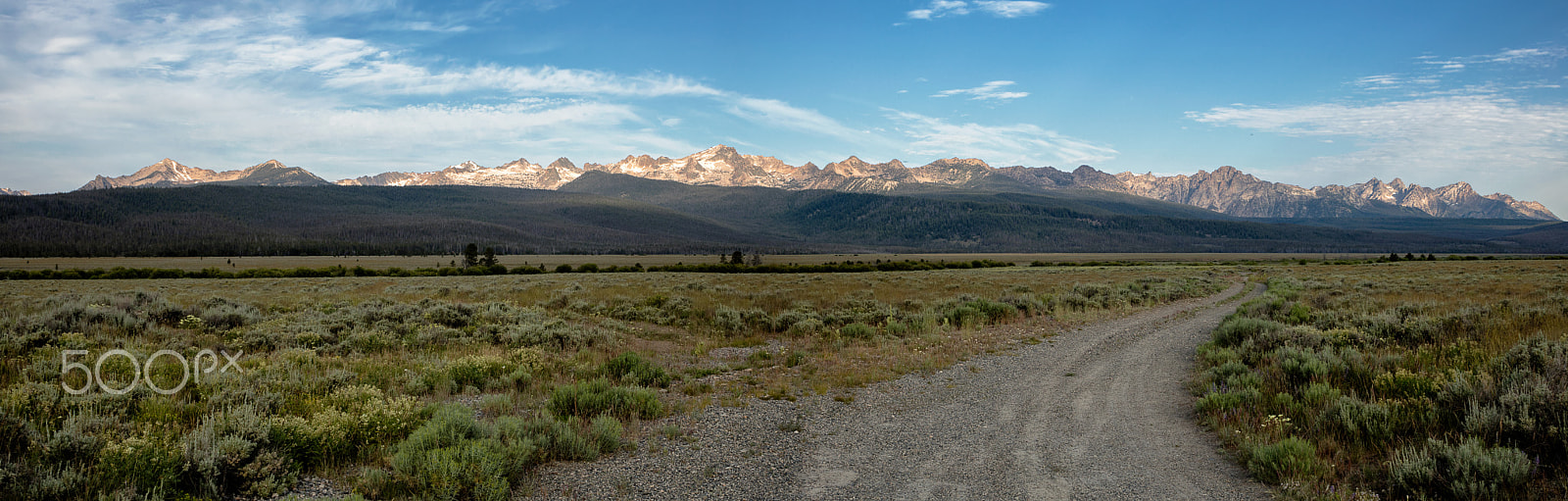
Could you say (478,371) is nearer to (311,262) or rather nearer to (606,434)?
(606,434)

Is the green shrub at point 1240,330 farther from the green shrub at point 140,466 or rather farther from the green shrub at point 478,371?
the green shrub at point 140,466

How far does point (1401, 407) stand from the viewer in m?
7.07

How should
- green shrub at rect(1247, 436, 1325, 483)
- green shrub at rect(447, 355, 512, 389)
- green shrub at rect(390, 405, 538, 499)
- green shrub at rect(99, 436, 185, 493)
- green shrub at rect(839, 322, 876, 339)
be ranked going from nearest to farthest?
green shrub at rect(99, 436, 185, 493) < green shrub at rect(390, 405, 538, 499) < green shrub at rect(1247, 436, 1325, 483) < green shrub at rect(447, 355, 512, 389) < green shrub at rect(839, 322, 876, 339)

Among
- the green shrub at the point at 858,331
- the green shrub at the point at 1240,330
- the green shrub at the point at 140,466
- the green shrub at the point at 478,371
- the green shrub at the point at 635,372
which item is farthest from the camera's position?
the green shrub at the point at 858,331

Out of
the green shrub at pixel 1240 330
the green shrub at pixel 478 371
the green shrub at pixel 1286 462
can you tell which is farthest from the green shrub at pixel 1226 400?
the green shrub at pixel 478 371

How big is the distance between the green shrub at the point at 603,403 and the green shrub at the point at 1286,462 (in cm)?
666

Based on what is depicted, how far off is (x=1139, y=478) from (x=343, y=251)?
186 metres

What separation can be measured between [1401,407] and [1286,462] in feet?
7.82

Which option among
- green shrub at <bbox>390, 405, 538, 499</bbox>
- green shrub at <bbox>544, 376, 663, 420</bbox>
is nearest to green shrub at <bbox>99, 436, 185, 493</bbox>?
green shrub at <bbox>390, 405, 538, 499</bbox>

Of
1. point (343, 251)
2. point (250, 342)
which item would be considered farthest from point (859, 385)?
point (343, 251)

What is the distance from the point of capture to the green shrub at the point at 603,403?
823cm

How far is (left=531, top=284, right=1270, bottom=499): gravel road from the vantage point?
19.6 ft

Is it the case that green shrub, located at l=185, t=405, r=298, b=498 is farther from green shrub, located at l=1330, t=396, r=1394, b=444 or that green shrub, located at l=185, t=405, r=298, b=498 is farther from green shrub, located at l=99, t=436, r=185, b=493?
green shrub, located at l=1330, t=396, r=1394, b=444

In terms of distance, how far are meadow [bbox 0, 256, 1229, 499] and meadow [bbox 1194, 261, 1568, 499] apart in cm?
497
